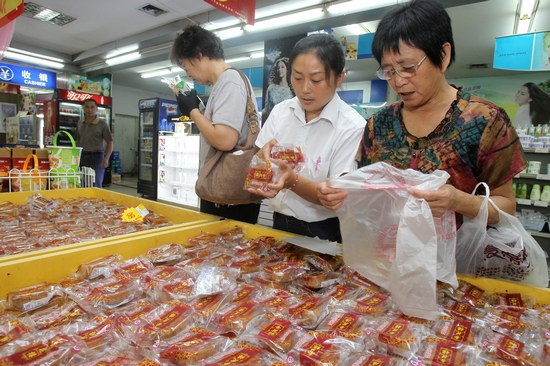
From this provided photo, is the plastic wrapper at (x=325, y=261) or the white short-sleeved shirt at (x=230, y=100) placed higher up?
the white short-sleeved shirt at (x=230, y=100)

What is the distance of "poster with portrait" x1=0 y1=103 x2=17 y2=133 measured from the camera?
8.41 meters

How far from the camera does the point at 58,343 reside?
31.2 inches

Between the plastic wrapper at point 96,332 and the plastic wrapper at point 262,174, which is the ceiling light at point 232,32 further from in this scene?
the plastic wrapper at point 96,332

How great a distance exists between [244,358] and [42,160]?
3215mm

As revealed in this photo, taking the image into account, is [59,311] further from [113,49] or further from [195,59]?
[113,49]

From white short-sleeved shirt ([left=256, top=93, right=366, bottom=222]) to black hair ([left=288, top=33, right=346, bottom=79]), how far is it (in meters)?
0.17

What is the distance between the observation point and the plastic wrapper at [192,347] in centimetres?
76

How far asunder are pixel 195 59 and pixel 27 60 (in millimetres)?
10643

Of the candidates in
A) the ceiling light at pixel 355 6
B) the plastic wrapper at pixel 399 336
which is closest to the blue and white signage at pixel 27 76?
the ceiling light at pixel 355 6

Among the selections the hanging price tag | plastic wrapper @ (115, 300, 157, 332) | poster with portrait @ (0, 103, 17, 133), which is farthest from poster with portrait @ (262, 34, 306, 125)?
poster with portrait @ (0, 103, 17, 133)

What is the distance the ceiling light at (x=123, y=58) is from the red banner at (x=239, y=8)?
20.4 feet

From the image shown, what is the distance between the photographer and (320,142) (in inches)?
66.9

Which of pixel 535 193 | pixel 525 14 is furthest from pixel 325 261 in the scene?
pixel 525 14

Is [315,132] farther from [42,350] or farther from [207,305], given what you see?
[42,350]
